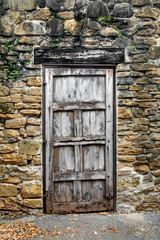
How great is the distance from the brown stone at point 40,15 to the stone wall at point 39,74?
14 mm

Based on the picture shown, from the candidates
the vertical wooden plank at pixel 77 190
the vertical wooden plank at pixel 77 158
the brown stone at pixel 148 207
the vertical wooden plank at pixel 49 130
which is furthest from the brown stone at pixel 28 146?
the brown stone at pixel 148 207

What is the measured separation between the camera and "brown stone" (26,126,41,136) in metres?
2.87

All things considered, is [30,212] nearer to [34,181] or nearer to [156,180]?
[34,181]

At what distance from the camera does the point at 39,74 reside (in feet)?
9.45

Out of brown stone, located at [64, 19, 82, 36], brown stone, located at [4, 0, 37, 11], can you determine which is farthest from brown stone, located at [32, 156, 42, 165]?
brown stone, located at [4, 0, 37, 11]

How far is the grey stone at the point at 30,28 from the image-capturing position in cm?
283

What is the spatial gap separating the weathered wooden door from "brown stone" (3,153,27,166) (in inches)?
12.7

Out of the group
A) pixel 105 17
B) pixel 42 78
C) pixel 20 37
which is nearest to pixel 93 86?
pixel 42 78

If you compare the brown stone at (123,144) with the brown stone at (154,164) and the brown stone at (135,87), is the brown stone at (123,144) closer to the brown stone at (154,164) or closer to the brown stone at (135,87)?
the brown stone at (154,164)

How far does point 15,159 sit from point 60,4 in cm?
237

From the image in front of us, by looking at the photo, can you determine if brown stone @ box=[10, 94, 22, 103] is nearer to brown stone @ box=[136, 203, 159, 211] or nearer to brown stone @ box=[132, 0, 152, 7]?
brown stone @ box=[132, 0, 152, 7]

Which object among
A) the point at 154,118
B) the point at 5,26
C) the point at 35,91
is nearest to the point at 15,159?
the point at 35,91

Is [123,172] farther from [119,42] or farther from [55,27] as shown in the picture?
[55,27]

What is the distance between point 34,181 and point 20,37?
7.00ft
